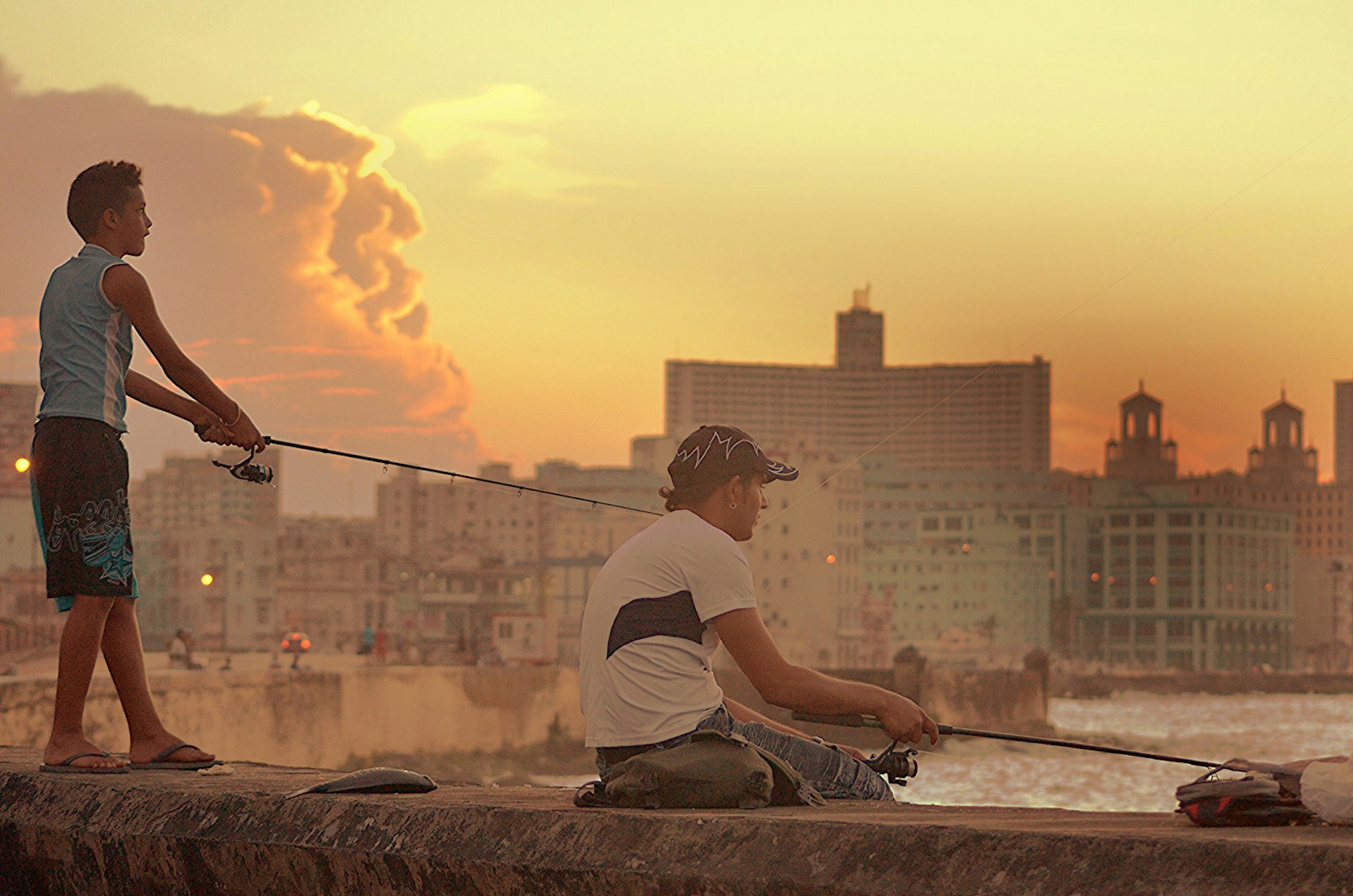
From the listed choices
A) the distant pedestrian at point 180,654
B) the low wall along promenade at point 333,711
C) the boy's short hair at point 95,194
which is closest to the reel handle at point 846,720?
the boy's short hair at point 95,194

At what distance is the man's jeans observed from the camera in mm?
4215

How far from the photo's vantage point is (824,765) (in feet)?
13.9

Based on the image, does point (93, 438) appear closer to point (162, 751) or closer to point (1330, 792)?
point (162, 751)

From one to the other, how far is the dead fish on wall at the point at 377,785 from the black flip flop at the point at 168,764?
1094mm

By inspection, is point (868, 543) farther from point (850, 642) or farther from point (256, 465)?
point (256, 465)

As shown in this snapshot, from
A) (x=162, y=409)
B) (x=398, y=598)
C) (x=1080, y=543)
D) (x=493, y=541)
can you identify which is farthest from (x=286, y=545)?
(x=162, y=409)

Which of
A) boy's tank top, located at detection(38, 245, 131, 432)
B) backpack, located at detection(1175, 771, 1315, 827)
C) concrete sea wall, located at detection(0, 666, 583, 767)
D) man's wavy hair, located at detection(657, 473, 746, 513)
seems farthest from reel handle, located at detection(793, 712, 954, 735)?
concrete sea wall, located at detection(0, 666, 583, 767)

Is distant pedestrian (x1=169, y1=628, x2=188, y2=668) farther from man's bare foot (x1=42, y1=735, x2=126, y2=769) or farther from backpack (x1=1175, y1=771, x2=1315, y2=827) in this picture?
backpack (x1=1175, y1=771, x2=1315, y2=827)

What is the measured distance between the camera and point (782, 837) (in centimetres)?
292

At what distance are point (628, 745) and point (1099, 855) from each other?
5.35ft

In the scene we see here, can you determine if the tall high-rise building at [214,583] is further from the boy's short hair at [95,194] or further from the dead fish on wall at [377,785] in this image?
the dead fish on wall at [377,785]

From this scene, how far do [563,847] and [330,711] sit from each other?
39.5m

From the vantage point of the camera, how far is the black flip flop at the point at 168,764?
191 inches

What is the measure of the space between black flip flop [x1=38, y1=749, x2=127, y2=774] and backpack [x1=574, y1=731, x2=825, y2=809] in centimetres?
154
